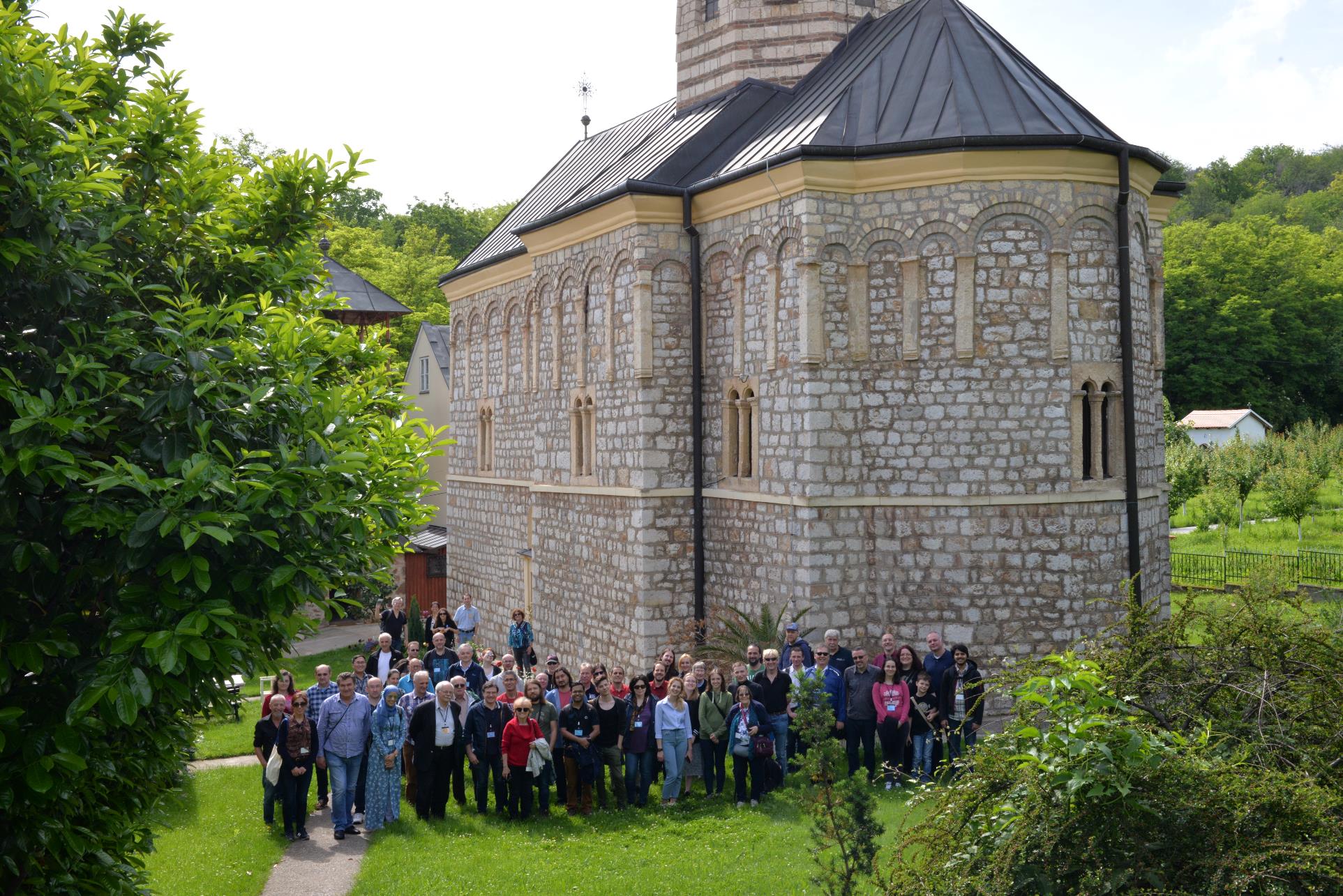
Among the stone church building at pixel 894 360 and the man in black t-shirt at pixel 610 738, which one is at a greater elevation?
the stone church building at pixel 894 360

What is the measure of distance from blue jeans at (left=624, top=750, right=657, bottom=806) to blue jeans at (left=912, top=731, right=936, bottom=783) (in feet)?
8.17

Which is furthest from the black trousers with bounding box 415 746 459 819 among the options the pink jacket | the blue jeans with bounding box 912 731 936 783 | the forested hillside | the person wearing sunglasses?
the forested hillside

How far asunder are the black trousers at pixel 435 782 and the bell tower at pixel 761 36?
12492 millimetres

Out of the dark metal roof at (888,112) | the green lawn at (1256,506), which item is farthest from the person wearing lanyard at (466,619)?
the green lawn at (1256,506)

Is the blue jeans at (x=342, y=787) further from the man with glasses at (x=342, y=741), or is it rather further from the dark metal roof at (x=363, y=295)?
the dark metal roof at (x=363, y=295)

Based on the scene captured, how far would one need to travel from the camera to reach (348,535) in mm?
5219

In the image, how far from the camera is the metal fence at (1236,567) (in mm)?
23844

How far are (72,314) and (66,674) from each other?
5.09 ft

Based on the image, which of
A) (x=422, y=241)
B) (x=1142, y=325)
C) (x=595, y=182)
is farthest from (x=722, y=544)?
(x=422, y=241)

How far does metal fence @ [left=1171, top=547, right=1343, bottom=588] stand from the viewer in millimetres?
23844

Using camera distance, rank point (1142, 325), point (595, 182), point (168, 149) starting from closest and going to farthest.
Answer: point (168, 149) < point (1142, 325) < point (595, 182)

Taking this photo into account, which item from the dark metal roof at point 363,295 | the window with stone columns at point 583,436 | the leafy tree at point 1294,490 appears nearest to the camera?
the window with stone columns at point 583,436

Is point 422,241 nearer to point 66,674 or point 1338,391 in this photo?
point 1338,391

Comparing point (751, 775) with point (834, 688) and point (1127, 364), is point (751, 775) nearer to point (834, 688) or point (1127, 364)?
point (834, 688)
